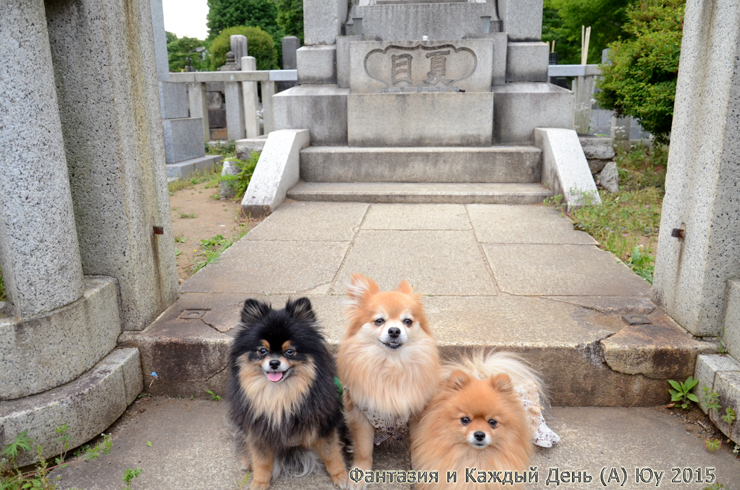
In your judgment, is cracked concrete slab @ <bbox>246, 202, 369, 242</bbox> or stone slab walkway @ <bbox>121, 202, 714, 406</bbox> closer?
stone slab walkway @ <bbox>121, 202, 714, 406</bbox>

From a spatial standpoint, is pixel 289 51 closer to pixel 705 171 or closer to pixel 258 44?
pixel 258 44

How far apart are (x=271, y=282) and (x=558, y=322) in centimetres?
207

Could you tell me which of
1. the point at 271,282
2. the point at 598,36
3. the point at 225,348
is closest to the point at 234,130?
the point at 271,282

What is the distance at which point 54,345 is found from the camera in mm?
2674

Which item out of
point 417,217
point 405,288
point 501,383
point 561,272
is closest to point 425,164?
point 417,217

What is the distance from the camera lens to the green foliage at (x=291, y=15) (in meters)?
29.4

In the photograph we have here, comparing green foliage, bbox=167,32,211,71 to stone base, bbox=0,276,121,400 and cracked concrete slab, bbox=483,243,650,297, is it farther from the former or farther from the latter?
stone base, bbox=0,276,121,400

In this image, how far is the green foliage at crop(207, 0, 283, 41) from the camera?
36778 millimetres

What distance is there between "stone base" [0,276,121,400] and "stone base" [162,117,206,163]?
21.4ft

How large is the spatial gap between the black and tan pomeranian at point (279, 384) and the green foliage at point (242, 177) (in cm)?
495

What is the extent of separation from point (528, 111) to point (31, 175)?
6291mm

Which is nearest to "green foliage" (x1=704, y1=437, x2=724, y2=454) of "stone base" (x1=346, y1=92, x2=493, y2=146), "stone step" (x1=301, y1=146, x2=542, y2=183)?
"stone step" (x1=301, y1=146, x2=542, y2=183)

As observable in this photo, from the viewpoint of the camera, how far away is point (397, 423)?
246 cm

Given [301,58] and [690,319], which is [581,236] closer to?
[690,319]
